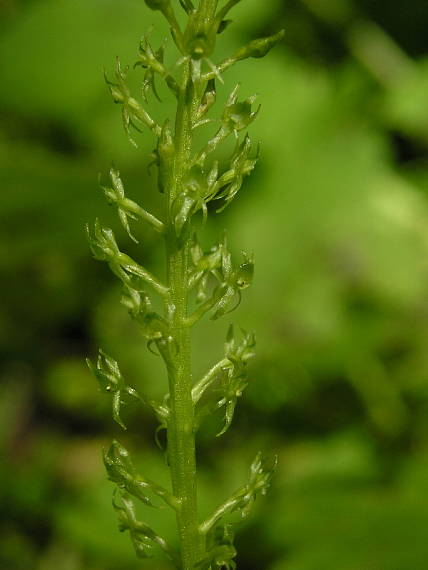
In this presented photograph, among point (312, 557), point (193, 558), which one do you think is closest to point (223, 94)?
point (312, 557)

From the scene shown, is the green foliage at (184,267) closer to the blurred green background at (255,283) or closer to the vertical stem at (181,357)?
the vertical stem at (181,357)

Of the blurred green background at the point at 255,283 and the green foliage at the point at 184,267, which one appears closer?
the green foliage at the point at 184,267

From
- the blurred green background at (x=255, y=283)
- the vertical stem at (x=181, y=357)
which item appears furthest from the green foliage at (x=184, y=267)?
the blurred green background at (x=255, y=283)

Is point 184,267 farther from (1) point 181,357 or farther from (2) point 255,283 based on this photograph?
(2) point 255,283

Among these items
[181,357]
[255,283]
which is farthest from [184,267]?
[255,283]

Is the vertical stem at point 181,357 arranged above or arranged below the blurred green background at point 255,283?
above

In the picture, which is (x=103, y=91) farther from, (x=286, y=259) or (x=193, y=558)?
(x=193, y=558)

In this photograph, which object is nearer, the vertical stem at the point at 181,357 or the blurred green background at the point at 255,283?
the vertical stem at the point at 181,357
